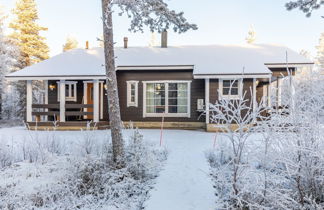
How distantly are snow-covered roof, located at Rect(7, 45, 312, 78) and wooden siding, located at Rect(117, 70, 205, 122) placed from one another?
551 millimetres

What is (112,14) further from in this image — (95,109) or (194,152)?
(95,109)

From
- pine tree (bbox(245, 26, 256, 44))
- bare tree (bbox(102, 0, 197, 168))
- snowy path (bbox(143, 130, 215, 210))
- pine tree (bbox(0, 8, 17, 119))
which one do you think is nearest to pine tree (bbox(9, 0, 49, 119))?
pine tree (bbox(0, 8, 17, 119))

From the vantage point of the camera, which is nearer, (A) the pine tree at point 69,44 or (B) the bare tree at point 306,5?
(B) the bare tree at point 306,5

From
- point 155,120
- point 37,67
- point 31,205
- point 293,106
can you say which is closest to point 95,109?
point 155,120

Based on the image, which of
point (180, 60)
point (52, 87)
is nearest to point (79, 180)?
point (180, 60)

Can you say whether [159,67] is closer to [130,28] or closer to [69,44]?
[130,28]

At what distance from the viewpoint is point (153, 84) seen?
1228cm

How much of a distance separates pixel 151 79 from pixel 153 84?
0.33 m

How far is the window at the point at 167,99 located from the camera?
1209 cm

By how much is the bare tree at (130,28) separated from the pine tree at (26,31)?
1745 cm

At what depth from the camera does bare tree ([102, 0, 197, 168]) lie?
4645 millimetres

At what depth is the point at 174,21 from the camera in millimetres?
5543

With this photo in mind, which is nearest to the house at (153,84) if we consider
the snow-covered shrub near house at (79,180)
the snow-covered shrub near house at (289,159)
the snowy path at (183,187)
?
the snowy path at (183,187)

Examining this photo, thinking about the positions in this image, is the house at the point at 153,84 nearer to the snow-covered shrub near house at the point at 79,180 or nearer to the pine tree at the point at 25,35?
the snow-covered shrub near house at the point at 79,180
